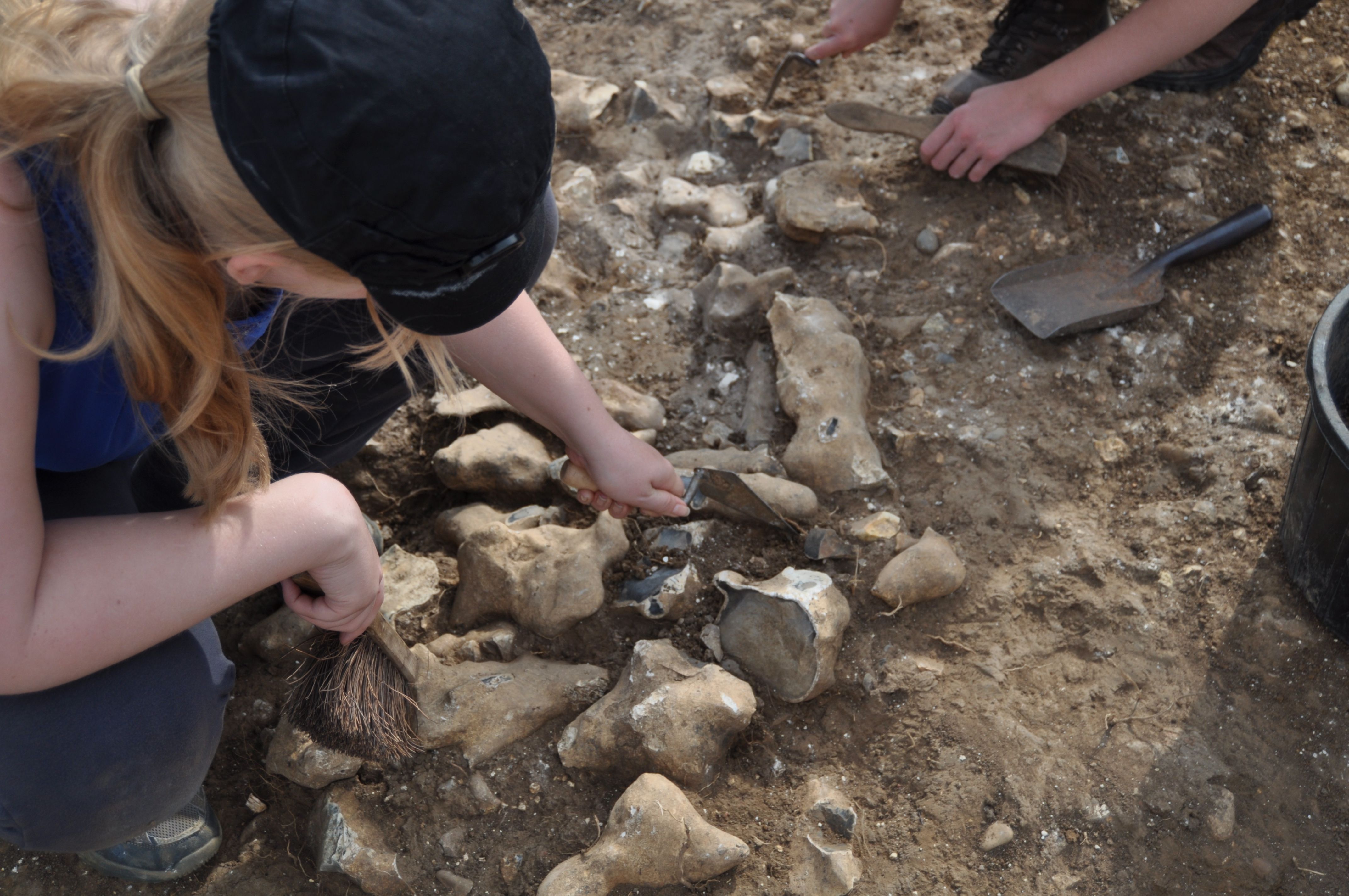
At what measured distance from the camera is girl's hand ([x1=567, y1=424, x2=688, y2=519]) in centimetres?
180

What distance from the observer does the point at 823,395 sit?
2.03 metres

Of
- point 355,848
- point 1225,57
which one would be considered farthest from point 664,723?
point 1225,57

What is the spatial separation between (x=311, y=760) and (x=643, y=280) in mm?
1392

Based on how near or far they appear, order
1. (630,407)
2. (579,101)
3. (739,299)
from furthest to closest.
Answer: (579,101), (739,299), (630,407)

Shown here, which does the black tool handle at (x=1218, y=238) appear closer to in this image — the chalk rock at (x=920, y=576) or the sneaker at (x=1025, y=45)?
the sneaker at (x=1025, y=45)

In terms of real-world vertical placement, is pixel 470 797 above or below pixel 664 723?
below

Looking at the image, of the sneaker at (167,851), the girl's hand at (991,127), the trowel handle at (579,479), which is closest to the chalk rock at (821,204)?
the girl's hand at (991,127)

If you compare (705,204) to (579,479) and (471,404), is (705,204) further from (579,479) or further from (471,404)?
(579,479)

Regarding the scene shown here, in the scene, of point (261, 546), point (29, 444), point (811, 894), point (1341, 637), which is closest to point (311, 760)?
point (261, 546)

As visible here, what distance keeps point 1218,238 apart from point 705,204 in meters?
1.23

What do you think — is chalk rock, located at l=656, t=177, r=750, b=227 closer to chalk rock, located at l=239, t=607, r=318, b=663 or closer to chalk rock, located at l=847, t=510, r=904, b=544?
chalk rock, located at l=847, t=510, r=904, b=544

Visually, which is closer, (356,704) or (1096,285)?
(356,704)

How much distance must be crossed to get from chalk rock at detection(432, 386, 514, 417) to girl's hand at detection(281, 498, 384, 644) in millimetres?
586

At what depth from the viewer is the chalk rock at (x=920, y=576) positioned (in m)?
1.77
